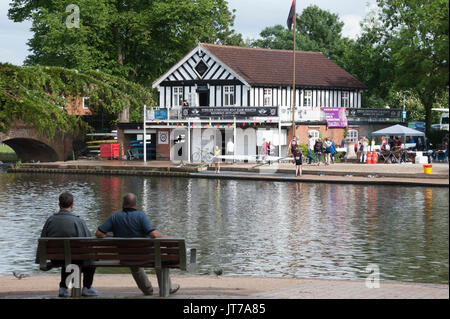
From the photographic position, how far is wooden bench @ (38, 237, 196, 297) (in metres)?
10.0

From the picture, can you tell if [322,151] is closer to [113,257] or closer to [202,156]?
[202,156]

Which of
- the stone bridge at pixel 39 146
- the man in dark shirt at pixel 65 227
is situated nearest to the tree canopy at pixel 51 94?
the man in dark shirt at pixel 65 227

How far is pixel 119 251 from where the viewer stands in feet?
33.5

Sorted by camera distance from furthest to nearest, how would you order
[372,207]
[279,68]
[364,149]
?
[279,68], [364,149], [372,207]

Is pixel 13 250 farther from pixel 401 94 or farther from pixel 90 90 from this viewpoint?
pixel 401 94

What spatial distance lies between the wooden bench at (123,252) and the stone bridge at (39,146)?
159 feet

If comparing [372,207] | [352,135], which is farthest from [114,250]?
[352,135]

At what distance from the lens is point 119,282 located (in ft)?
39.3

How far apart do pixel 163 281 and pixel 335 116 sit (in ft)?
162

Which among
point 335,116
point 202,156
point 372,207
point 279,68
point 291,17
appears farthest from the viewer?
point 279,68

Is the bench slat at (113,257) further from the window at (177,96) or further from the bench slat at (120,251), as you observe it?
the window at (177,96)

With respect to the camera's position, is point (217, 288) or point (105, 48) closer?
point (217, 288)

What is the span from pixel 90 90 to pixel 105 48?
57.0 metres
